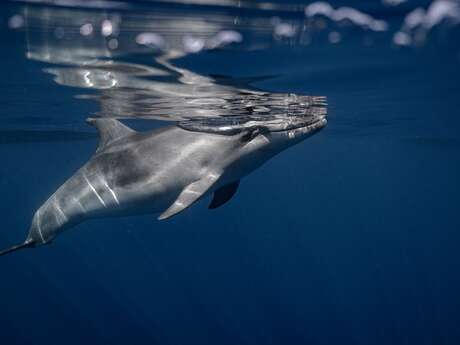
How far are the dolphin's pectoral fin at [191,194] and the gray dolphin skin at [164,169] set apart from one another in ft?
0.06

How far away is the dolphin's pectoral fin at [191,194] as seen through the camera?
282 inches

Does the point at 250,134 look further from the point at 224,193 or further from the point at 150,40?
the point at 150,40

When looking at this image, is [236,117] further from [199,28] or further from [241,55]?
[199,28]

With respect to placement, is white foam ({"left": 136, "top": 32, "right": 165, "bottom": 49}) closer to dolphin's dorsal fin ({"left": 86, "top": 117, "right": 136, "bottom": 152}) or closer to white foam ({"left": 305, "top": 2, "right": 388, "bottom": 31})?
dolphin's dorsal fin ({"left": 86, "top": 117, "right": 136, "bottom": 152})

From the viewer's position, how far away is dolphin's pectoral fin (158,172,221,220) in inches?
282

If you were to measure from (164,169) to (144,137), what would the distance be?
3.73ft

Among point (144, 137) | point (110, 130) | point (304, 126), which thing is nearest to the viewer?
point (304, 126)

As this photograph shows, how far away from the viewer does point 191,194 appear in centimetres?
757

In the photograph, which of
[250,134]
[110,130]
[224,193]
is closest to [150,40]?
[110,130]

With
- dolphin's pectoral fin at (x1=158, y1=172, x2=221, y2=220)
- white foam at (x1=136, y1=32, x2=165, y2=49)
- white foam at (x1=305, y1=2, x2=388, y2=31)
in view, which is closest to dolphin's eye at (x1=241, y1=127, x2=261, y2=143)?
dolphin's pectoral fin at (x1=158, y1=172, x2=221, y2=220)

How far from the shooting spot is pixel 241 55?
9938 mm

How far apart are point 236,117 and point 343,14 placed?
8013 millimetres

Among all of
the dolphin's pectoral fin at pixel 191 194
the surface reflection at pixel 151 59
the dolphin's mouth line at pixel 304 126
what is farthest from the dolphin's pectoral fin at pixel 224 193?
the surface reflection at pixel 151 59

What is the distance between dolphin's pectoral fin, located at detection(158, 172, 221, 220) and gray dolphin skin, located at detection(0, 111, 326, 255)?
0.02 m
